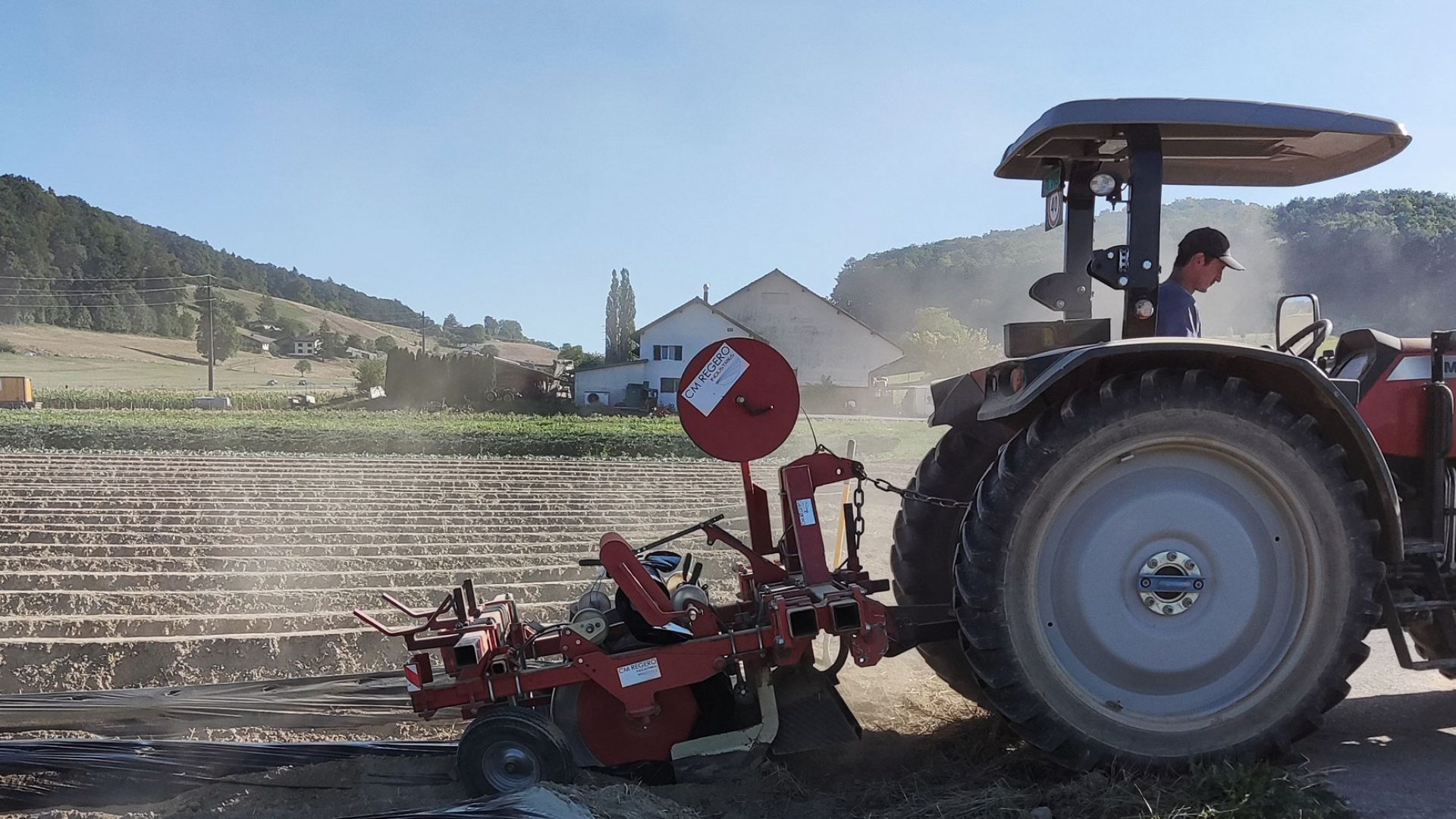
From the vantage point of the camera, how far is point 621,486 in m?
14.9

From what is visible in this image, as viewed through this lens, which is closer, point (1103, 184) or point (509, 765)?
point (509, 765)

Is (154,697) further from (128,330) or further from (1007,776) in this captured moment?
(128,330)

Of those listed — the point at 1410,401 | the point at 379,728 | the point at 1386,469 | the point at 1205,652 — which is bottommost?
the point at 379,728

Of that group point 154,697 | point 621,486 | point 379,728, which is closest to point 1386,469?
point 379,728

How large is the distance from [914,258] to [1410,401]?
4067 inches

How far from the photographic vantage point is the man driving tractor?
3.54m

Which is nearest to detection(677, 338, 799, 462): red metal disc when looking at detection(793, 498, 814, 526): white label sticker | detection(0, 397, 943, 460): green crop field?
detection(793, 498, 814, 526): white label sticker

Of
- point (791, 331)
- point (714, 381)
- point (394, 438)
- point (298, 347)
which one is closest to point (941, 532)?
point (714, 381)

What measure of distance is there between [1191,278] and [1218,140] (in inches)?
21.9

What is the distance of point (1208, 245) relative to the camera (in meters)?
3.67

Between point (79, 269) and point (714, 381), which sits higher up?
point (79, 269)

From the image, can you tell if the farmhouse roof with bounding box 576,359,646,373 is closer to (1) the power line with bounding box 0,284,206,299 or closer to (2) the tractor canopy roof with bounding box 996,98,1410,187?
(2) the tractor canopy roof with bounding box 996,98,1410,187

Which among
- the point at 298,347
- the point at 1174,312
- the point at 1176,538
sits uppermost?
the point at 298,347

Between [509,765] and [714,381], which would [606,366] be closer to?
[714,381]
